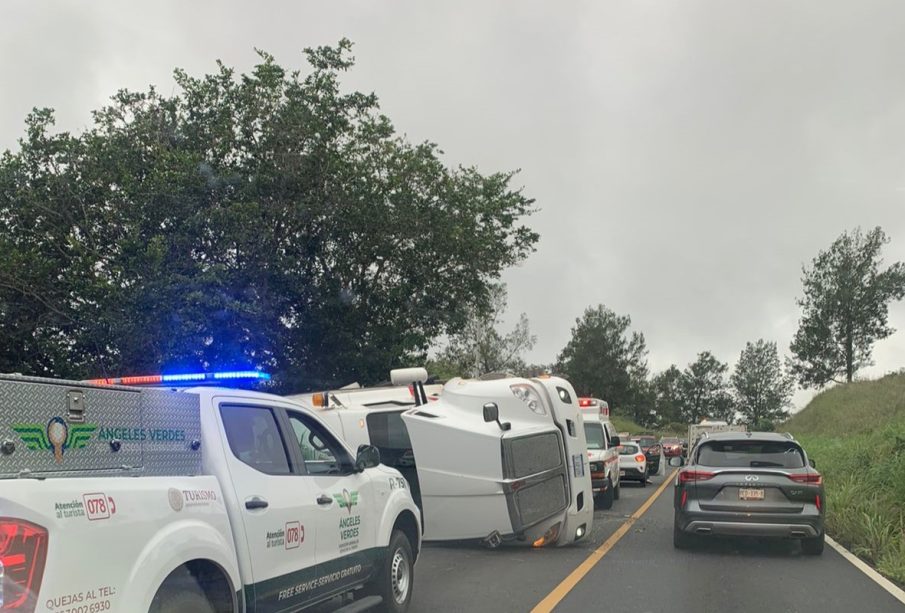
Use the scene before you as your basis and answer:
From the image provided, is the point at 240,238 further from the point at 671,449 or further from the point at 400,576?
the point at 671,449

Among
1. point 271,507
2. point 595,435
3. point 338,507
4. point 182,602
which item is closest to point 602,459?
point 595,435

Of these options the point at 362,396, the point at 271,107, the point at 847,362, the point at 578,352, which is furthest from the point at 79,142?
the point at 578,352

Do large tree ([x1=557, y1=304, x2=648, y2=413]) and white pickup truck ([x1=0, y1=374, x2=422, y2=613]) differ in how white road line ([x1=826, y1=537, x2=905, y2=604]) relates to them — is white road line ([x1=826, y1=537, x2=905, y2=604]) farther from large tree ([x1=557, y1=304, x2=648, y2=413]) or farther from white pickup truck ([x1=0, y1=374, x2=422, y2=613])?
large tree ([x1=557, y1=304, x2=648, y2=413])

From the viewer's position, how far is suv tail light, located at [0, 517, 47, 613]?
125 inches

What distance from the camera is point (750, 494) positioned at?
9992 millimetres

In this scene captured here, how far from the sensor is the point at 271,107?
21.8 metres

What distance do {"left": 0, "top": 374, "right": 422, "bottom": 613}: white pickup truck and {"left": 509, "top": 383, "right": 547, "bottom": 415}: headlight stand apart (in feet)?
12.6

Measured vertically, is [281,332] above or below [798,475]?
above

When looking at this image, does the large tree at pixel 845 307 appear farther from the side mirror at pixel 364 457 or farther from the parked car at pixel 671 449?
the side mirror at pixel 364 457

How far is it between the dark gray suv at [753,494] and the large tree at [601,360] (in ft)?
279

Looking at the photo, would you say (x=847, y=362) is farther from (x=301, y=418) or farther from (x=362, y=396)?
(x=301, y=418)

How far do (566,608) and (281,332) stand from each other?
17327mm

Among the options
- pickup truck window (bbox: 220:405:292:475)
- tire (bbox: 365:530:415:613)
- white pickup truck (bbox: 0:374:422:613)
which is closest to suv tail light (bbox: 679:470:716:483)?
tire (bbox: 365:530:415:613)

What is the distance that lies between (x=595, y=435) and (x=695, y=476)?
8.17m
